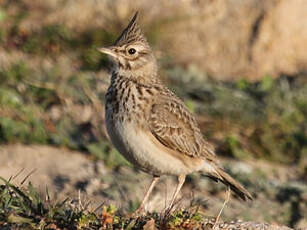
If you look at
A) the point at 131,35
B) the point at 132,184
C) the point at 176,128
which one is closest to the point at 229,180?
the point at 176,128

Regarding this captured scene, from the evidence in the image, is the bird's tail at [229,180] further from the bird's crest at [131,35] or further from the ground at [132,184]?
the bird's crest at [131,35]

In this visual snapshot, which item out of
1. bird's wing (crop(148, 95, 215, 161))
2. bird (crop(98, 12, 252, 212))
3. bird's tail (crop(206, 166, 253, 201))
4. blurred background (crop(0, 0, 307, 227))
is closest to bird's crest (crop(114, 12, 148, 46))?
bird (crop(98, 12, 252, 212))

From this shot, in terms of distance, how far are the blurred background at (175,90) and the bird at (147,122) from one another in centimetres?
70

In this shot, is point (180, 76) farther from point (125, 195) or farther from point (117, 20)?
point (125, 195)

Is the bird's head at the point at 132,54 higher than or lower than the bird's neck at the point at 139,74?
higher

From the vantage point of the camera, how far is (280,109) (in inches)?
362

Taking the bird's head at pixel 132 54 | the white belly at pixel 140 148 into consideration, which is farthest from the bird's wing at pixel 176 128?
the bird's head at pixel 132 54

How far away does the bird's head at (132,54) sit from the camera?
5.86 m

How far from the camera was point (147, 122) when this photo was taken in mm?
5484

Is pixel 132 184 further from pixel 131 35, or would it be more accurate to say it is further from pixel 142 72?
pixel 131 35

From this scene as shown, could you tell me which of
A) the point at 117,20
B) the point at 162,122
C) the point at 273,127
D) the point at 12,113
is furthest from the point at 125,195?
the point at 117,20

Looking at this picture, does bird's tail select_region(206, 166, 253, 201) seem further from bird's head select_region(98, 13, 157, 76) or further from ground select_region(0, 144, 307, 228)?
bird's head select_region(98, 13, 157, 76)

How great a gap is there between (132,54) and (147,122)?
759 millimetres

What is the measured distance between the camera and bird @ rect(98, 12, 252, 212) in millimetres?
5383
